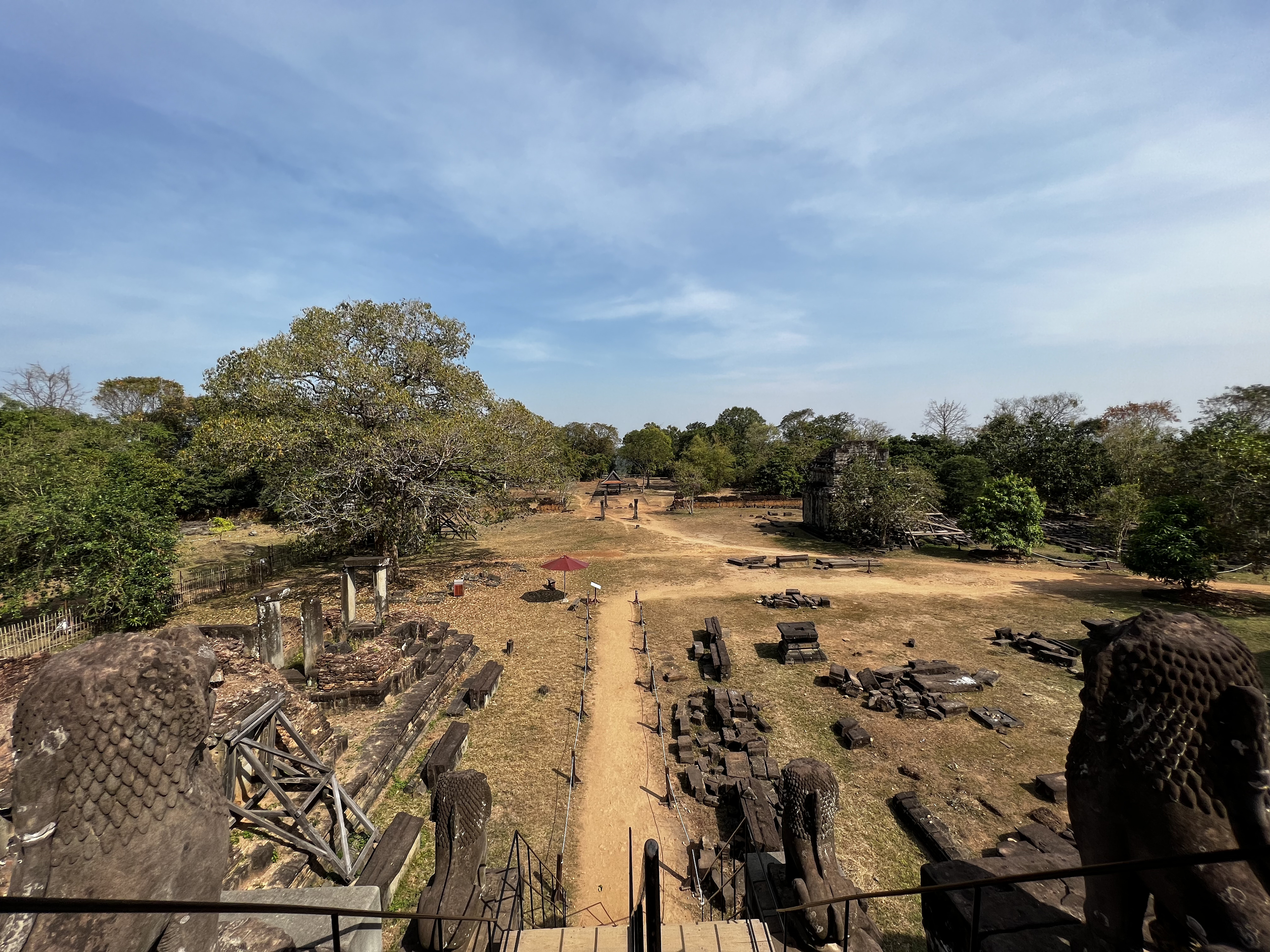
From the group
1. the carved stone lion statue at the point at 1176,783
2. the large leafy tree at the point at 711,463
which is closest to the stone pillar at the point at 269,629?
the carved stone lion statue at the point at 1176,783

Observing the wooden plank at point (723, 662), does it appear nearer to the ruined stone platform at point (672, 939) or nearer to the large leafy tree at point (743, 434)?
the ruined stone platform at point (672, 939)

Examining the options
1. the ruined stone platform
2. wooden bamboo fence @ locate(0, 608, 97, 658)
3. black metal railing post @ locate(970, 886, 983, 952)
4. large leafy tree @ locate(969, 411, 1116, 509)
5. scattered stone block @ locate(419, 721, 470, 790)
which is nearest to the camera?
black metal railing post @ locate(970, 886, 983, 952)

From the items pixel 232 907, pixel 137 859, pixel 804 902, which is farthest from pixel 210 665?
pixel 804 902

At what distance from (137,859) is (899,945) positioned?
22.1ft

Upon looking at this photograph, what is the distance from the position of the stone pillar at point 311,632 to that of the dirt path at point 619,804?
5.61 m

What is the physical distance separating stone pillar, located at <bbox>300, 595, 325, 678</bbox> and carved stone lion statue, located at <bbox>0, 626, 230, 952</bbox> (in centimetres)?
812

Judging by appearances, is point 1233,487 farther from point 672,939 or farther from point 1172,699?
point 672,939

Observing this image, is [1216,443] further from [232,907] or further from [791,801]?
[232,907]

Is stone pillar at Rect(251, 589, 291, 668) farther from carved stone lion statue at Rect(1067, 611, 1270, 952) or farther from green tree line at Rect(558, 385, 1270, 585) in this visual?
green tree line at Rect(558, 385, 1270, 585)

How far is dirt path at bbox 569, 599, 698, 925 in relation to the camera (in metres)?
6.02

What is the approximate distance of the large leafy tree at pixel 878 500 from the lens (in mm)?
24609

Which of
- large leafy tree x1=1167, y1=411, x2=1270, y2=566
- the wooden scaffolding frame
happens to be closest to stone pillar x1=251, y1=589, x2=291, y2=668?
the wooden scaffolding frame

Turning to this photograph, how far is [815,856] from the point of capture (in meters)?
5.20

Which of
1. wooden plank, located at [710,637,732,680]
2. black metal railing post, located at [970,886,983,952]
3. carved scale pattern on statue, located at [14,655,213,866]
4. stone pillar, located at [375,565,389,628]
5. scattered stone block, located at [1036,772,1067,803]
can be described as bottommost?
scattered stone block, located at [1036,772,1067,803]
